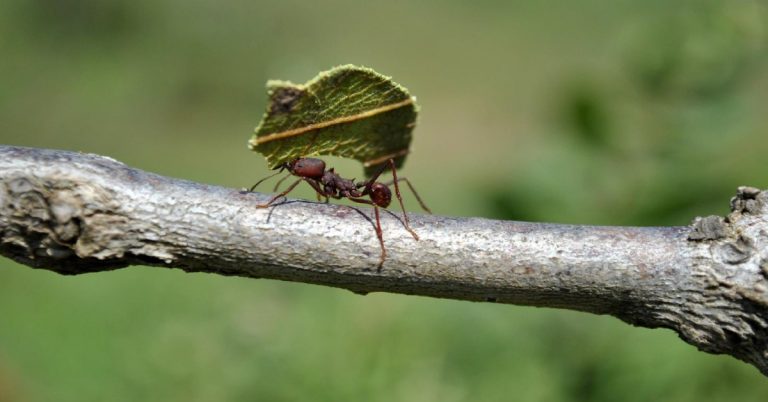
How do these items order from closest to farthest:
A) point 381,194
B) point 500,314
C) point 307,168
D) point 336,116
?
point 336,116 < point 307,168 < point 381,194 < point 500,314

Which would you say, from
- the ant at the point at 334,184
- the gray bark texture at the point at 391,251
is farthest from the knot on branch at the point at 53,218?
the ant at the point at 334,184

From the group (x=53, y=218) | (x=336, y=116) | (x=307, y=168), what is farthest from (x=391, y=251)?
(x=307, y=168)

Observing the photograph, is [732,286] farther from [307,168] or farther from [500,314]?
[500,314]

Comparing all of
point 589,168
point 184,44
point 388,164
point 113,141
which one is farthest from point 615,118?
point 184,44

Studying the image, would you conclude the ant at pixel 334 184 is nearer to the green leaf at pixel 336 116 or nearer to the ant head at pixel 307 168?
the ant head at pixel 307 168

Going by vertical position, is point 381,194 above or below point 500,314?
above

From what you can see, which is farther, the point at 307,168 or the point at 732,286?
the point at 307,168

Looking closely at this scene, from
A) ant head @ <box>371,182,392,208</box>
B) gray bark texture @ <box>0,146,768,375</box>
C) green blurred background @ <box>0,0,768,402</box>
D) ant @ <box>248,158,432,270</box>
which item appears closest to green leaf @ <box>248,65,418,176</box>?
gray bark texture @ <box>0,146,768,375</box>

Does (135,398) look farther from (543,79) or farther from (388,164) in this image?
(543,79)
